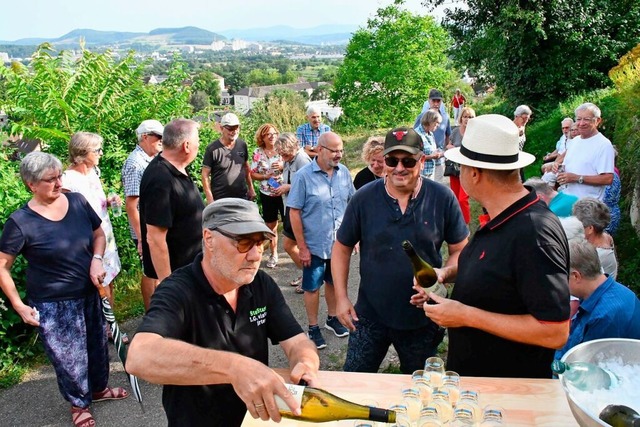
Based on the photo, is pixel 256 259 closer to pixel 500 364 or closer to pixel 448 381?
pixel 448 381

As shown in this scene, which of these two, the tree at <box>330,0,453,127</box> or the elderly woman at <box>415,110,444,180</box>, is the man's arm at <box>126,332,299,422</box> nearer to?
the elderly woman at <box>415,110,444,180</box>

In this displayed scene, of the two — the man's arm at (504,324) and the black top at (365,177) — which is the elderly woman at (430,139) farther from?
the man's arm at (504,324)

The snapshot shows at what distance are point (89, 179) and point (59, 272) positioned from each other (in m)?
1.17

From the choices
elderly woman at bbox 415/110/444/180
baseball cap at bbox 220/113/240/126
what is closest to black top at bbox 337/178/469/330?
baseball cap at bbox 220/113/240/126

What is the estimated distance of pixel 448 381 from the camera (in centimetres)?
Result: 208

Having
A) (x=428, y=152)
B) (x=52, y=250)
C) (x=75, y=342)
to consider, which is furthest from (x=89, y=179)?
(x=428, y=152)

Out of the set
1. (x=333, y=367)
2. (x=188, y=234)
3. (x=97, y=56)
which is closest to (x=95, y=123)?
(x=97, y=56)

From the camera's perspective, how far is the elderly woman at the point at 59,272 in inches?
141

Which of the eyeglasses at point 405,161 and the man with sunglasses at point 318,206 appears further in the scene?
the man with sunglasses at point 318,206

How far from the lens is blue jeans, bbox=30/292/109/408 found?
3697 millimetres

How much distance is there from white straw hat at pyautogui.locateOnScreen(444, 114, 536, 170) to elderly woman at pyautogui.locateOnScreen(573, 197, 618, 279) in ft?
4.45

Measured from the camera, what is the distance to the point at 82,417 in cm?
383

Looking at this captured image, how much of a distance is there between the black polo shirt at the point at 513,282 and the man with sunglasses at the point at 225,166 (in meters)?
4.43

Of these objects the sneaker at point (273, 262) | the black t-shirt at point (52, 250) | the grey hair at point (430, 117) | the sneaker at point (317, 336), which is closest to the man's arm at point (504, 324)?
the sneaker at point (317, 336)
